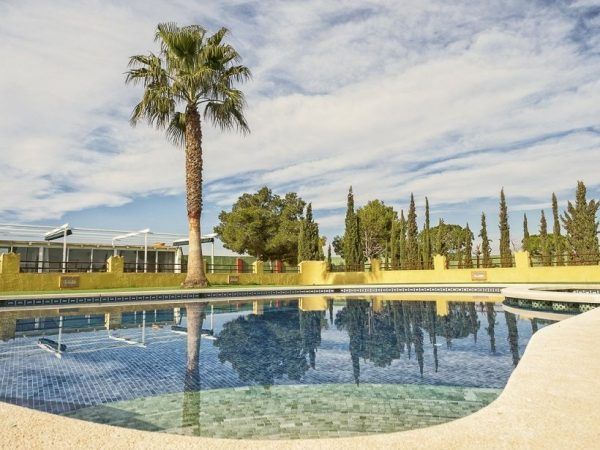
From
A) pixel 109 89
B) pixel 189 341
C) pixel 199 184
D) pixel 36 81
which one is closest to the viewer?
pixel 189 341

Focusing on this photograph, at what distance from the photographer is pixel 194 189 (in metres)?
20.4

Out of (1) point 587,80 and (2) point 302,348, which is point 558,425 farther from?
(1) point 587,80

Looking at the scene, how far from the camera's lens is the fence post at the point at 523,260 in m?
24.9

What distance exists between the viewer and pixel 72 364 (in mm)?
6965

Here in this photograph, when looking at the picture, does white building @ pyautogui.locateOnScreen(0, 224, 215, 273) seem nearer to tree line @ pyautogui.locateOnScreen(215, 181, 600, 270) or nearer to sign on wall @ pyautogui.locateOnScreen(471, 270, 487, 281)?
tree line @ pyautogui.locateOnScreen(215, 181, 600, 270)

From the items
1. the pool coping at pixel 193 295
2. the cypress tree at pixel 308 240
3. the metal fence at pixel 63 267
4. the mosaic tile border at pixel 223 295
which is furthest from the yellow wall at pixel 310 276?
the mosaic tile border at pixel 223 295

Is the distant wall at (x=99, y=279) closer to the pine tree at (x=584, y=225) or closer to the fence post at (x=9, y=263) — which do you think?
the fence post at (x=9, y=263)

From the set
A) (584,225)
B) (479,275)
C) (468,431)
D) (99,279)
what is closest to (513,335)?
(468,431)

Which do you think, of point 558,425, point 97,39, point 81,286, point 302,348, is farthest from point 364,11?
point 81,286

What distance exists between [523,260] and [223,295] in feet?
59.4

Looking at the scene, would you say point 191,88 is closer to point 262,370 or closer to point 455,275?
point 262,370

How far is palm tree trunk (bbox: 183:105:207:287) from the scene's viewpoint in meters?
20.2

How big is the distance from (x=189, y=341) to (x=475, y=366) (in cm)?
587

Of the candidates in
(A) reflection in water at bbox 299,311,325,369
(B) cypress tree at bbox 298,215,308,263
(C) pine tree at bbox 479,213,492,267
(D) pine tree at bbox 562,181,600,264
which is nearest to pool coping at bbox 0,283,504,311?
(A) reflection in water at bbox 299,311,325,369
